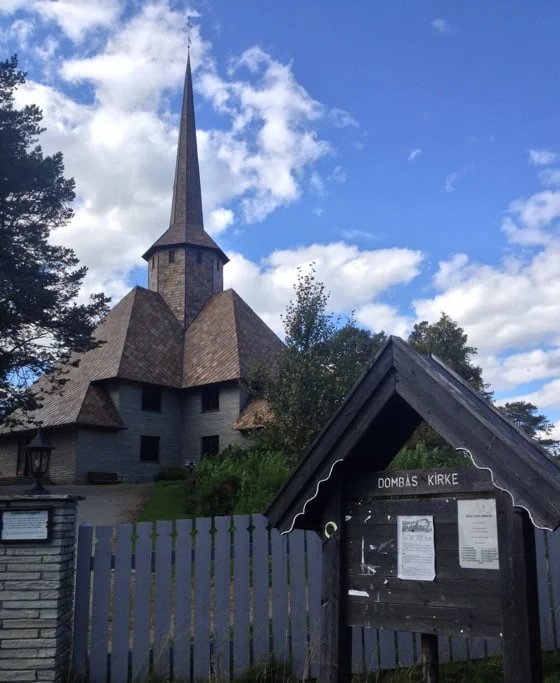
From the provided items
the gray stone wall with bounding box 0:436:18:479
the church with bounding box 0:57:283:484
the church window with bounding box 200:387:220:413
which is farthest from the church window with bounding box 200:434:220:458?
the gray stone wall with bounding box 0:436:18:479

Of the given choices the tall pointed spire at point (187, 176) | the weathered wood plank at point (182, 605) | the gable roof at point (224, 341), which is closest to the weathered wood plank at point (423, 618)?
the weathered wood plank at point (182, 605)

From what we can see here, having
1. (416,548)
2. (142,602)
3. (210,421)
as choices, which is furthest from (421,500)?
(210,421)

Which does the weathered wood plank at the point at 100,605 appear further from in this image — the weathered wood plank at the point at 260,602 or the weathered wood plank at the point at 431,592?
the weathered wood plank at the point at 431,592

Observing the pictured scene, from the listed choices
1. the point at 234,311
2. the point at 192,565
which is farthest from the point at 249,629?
the point at 234,311

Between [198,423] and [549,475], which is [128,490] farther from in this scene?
[549,475]

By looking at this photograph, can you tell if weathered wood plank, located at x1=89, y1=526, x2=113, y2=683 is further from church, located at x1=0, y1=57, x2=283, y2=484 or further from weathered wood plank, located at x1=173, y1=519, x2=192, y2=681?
church, located at x1=0, y1=57, x2=283, y2=484

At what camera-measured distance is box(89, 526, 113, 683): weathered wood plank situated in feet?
22.1

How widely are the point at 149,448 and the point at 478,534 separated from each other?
2819 cm

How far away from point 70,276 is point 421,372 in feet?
63.6

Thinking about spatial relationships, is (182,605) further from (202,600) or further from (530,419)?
(530,419)

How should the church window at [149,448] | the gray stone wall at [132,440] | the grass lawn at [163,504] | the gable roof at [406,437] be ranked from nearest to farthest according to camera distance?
the gable roof at [406,437], the grass lawn at [163,504], the gray stone wall at [132,440], the church window at [149,448]

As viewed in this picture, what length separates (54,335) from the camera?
21.4 metres

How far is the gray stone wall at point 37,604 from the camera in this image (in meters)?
6.43

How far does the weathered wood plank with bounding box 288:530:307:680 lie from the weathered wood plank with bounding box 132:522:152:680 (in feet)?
4.69
